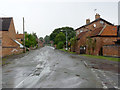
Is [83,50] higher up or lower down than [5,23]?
lower down

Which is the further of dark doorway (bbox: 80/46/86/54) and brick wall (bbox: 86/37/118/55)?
dark doorway (bbox: 80/46/86/54)

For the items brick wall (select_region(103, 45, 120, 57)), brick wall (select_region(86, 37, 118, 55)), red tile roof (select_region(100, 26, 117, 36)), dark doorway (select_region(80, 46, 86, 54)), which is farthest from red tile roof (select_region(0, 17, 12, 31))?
brick wall (select_region(103, 45, 120, 57))

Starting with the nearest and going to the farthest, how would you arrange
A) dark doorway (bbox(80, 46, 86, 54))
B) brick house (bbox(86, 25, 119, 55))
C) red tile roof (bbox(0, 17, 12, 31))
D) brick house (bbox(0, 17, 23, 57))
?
brick house (bbox(0, 17, 23, 57)) < brick house (bbox(86, 25, 119, 55)) < red tile roof (bbox(0, 17, 12, 31)) < dark doorway (bbox(80, 46, 86, 54))

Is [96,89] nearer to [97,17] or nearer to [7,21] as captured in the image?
[7,21]

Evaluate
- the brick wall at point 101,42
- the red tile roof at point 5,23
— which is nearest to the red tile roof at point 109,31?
the brick wall at point 101,42

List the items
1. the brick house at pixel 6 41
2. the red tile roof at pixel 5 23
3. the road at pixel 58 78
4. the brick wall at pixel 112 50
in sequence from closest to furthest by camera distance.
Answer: the road at pixel 58 78, the brick wall at pixel 112 50, the brick house at pixel 6 41, the red tile roof at pixel 5 23

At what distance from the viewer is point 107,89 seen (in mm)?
6426

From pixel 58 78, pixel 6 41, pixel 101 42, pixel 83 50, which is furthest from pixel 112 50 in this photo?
pixel 6 41

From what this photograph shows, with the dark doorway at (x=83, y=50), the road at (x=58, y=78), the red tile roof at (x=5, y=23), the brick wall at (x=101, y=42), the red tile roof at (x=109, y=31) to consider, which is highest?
the red tile roof at (x=5, y=23)

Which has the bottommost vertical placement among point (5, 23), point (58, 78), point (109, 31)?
point (58, 78)

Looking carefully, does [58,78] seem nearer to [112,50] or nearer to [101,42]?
[112,50]

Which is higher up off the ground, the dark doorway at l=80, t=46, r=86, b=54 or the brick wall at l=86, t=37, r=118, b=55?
the brick wall at l=86, t=37, r=118, b=55

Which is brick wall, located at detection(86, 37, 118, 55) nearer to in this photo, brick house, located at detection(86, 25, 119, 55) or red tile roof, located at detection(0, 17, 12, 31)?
brick house, located at detection(86, 25, 119, 55)

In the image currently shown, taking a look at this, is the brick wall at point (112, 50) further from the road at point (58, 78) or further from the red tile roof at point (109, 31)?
the road at point (58, 78)
